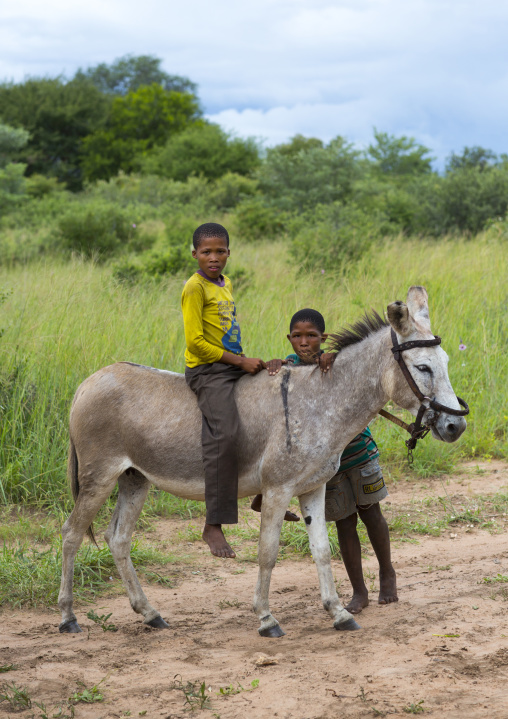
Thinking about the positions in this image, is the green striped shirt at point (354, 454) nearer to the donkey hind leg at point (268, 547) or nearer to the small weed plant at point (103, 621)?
the donkey hind leg at point (268, 547)

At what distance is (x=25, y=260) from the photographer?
11.8 meters

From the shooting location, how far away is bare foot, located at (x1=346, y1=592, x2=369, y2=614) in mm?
4258

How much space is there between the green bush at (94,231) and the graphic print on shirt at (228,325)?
9215 millimetres

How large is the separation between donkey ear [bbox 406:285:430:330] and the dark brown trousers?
105cm

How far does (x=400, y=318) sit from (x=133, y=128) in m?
34.9

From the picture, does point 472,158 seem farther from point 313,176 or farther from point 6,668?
point 6,668

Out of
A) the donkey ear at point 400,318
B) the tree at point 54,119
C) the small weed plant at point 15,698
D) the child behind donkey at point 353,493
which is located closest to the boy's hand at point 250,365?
the child behind donkey at point 353,493

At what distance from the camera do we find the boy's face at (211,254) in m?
3.90

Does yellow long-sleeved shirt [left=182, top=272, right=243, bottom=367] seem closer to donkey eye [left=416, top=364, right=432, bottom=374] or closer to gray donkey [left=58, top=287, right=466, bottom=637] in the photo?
gray donkey [left=58, top=287, right=466, bottom=637]

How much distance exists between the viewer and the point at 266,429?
392 centimetres

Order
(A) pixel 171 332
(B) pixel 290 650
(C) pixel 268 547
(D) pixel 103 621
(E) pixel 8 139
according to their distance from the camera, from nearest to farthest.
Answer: (B) pixel 290 650
(C) pixel 268 547
(D) pixel 103 621
(A) pixel 171 332
(E) pixel 8 139

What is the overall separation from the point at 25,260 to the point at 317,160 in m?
9.26

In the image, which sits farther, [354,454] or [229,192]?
[229,192]

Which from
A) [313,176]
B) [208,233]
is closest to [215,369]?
[208,233]
